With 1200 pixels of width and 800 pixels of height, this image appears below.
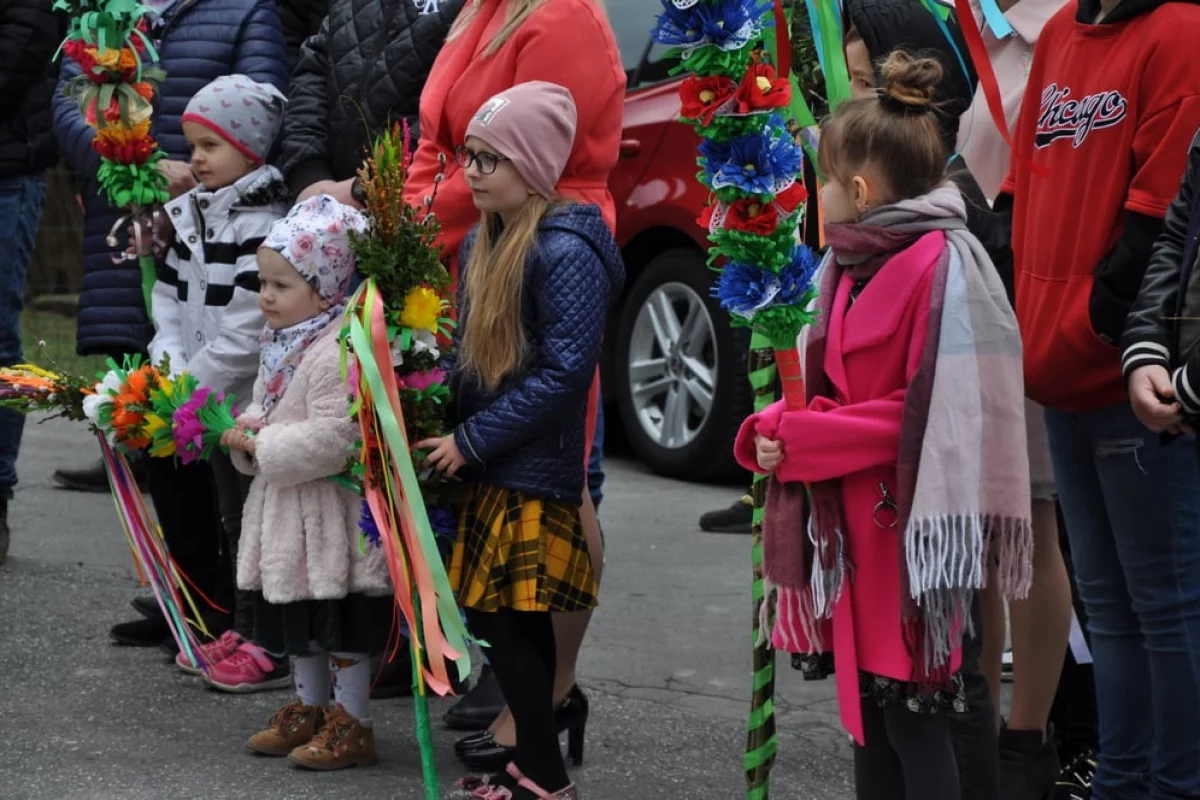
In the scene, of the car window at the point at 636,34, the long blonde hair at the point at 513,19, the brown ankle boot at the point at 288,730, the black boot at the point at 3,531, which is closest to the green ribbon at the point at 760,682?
the long blonde hair at the point at 513,19

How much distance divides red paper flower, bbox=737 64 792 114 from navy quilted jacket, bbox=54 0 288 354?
2.44m

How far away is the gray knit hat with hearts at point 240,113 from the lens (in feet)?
16.3

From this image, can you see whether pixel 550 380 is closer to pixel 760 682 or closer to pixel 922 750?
pixel 760 682

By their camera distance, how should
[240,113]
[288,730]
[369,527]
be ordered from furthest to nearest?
1. [240,113]
2. [288,730]
3. [369,527]

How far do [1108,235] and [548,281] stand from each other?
3.81ft

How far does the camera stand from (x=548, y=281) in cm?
390

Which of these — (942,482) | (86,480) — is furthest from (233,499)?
(86,480)

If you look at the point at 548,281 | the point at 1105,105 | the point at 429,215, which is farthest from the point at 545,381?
the point at 1105,105

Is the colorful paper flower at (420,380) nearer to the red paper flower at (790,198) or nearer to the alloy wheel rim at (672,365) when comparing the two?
the red paper flower at (790,198)

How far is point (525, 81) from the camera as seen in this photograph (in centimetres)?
423

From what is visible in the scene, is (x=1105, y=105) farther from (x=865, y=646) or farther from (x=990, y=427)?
(x=865, y=646)

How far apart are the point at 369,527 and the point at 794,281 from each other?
4.00 feet

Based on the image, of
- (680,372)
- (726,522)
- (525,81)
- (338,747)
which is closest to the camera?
(525,81)

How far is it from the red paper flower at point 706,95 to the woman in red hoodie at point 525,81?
2.99 ft
